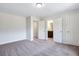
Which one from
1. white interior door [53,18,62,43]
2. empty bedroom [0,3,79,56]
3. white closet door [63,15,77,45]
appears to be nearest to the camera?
empty bedroom [0,3,79,56]

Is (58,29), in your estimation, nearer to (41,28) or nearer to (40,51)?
(41,28)

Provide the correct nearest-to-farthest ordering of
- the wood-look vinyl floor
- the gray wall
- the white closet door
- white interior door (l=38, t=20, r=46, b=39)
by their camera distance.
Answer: the wood-look vinyl floor
the white closet door
the gray wall
white interior door (l=38, t=20, r=46, b=39)

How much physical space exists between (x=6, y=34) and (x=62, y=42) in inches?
165

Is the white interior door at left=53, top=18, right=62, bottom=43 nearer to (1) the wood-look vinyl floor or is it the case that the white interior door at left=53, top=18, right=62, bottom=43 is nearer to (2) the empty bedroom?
(2) the empty bedroom

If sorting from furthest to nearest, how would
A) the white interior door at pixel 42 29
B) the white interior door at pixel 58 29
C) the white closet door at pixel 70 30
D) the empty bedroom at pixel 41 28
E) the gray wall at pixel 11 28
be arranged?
the white interior door at pixel 42 29 < the white interior door at pixel 58 29 < the gray wall at pixel 11 28 < the white closet door at pixel 70 30 < the empty bedroom at pixel 41 28

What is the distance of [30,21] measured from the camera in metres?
6.83

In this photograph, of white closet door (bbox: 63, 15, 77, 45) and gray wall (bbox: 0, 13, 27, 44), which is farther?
gray wall (bbox: 0, 13, 27, 44)

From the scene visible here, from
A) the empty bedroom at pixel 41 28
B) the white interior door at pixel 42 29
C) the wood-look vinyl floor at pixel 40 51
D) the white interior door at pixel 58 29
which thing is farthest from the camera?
the white interior door at pixel 42 29

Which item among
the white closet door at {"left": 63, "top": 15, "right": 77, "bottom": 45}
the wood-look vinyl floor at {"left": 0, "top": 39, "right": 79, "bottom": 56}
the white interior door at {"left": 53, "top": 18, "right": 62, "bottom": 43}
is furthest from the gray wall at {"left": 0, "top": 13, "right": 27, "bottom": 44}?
the white closet door at {"left": 63, "top": 15, "right": 77, "bottom": 45}

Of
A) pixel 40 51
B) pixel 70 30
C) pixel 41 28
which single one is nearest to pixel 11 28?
pixel 41 28

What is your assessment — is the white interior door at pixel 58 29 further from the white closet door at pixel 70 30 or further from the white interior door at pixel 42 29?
the white interior door at pixel 42 29

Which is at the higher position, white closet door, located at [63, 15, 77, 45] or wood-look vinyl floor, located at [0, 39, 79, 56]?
white closet door, located at [63, 15, 77, 45]

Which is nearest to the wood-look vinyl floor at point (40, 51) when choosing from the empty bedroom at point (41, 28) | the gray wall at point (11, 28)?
the empty bedroom at point (41, 28)

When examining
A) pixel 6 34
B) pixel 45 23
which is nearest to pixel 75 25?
pixel 45 23
